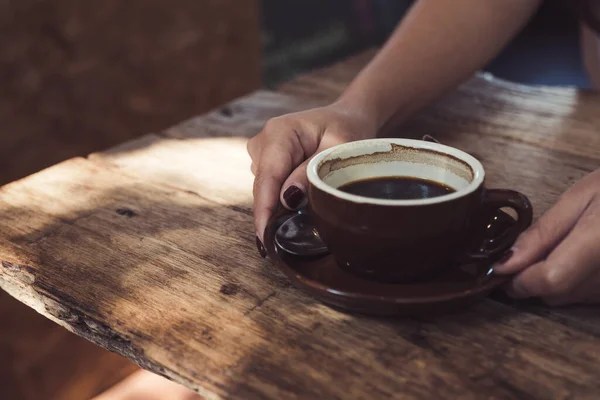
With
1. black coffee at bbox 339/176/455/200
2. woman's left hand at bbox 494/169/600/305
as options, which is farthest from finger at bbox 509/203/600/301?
black coffee at bbox 339/176/455/200

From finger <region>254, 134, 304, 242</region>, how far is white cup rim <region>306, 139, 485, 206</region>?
11 centimetres

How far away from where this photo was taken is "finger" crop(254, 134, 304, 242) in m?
0.77

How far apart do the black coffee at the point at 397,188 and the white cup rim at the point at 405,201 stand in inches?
1.3

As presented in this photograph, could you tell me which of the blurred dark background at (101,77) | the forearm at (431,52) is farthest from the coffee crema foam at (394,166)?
the blurred dark background at (101,77)

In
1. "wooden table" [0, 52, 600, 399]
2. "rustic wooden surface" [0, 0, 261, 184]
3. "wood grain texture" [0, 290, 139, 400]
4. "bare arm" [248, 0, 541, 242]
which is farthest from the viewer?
"rustic wooden surface" [0, 0, 261, 184]

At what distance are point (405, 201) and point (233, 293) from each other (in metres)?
0.21

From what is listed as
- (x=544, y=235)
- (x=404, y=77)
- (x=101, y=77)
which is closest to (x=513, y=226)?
(x=544, y=235)

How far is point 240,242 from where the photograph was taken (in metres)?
0.79

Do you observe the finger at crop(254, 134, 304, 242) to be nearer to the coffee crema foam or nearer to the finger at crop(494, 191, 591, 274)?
the coffee crema foam

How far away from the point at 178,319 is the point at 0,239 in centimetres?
31

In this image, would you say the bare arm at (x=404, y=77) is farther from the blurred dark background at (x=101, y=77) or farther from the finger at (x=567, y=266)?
the blurred dark background at (x=101, y=77)

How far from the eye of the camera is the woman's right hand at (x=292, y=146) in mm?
770

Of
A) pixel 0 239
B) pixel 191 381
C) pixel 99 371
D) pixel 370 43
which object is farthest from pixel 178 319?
pixel 370 43

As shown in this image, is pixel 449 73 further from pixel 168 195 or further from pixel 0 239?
pixel 0 239
